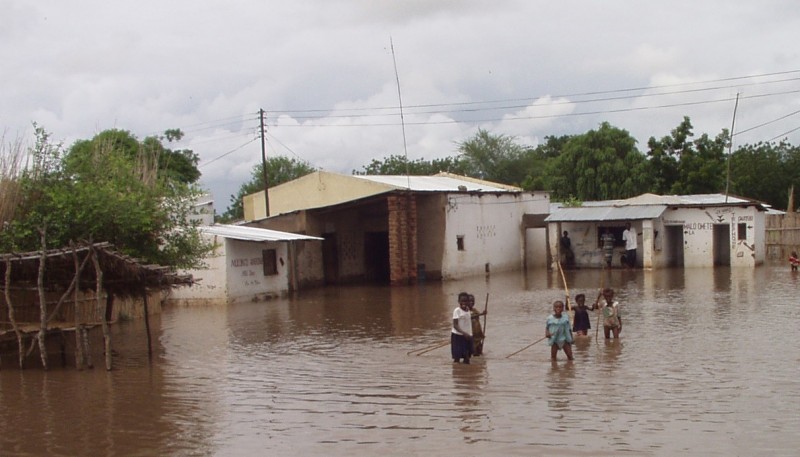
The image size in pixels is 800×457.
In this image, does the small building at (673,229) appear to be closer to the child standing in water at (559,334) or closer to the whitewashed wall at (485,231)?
the whitewashed wall at (485,231)

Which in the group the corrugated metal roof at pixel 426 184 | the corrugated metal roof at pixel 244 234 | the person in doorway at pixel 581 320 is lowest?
the person in doorway at pixel 581 320

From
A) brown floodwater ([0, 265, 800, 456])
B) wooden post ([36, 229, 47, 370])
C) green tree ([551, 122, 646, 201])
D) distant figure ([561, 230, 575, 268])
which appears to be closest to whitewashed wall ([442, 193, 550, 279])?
distant figure ([561, 230, 575, 268])

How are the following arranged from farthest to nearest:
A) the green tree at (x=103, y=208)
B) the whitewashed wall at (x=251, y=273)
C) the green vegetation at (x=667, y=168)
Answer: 1. the green vegetation at (x=667, y=168)
2. the whitewashed wall at (x=251, y=273)
3. the green tree at (x=103, y=208)

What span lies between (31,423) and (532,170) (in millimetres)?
67893

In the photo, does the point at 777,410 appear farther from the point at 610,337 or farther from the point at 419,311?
the point at 419,311

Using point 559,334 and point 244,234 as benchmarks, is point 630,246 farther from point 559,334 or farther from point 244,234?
point 559,334

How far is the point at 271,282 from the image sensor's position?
30.1 meters

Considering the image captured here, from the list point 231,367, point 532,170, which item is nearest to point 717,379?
point 231,367

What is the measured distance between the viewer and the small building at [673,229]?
1412 inches

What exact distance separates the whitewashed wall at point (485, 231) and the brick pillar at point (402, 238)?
67.9 inches

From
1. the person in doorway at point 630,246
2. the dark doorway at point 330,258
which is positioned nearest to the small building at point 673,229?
the person in doorway at point 630,246

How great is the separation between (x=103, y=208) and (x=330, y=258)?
20330 millimetres

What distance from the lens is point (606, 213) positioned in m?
37.9

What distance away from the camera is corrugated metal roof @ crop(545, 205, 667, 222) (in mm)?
36594
